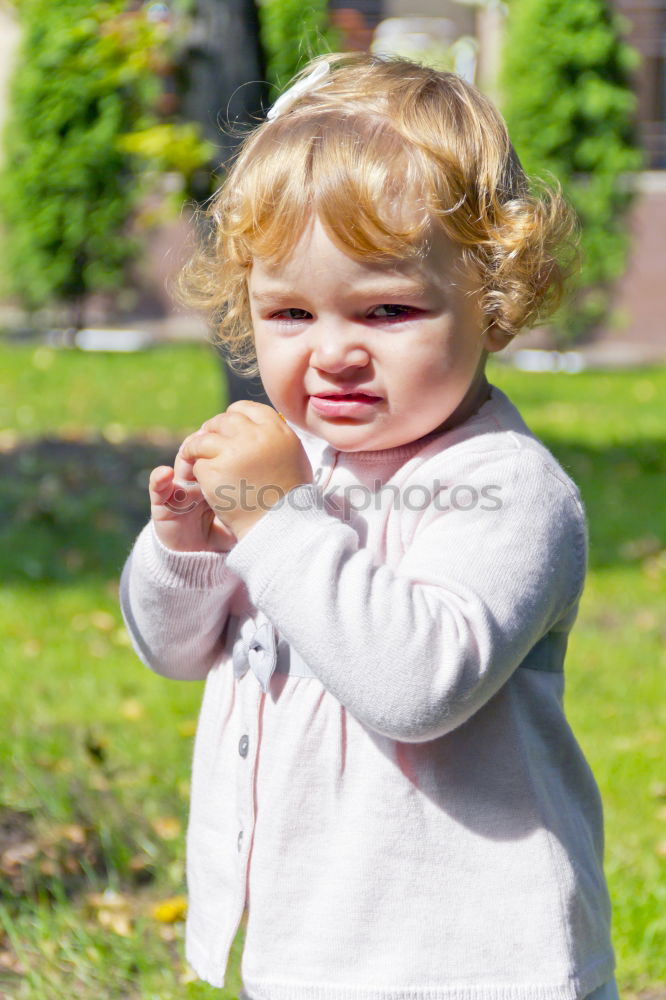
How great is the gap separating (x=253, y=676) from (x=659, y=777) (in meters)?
2.02

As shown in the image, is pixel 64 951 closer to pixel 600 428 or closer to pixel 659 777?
pixel 659 777

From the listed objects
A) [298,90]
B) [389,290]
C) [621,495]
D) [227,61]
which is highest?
[298,90]

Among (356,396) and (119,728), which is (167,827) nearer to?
(119,728)

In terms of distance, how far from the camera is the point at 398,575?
4.48 ft

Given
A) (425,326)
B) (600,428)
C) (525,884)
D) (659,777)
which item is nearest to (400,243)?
(425,326)

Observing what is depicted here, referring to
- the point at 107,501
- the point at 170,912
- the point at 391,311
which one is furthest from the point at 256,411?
the point at 107,501

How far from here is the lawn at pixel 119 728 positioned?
8.14ft

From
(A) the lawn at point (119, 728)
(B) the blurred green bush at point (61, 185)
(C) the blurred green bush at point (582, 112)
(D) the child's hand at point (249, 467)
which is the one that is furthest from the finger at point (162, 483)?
(C) the blurred green bush at point (582, 112)

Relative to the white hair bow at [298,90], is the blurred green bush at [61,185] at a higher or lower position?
lower

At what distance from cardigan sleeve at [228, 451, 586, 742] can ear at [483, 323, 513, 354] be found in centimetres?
18

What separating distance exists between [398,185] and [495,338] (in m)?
0.24

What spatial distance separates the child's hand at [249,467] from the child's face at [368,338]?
7cm

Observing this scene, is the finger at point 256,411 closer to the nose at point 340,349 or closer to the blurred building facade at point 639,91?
the nose at point 340,349

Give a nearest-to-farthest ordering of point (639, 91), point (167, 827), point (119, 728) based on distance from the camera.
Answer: point (167, 827), point (119, 728), point (639, 91)
